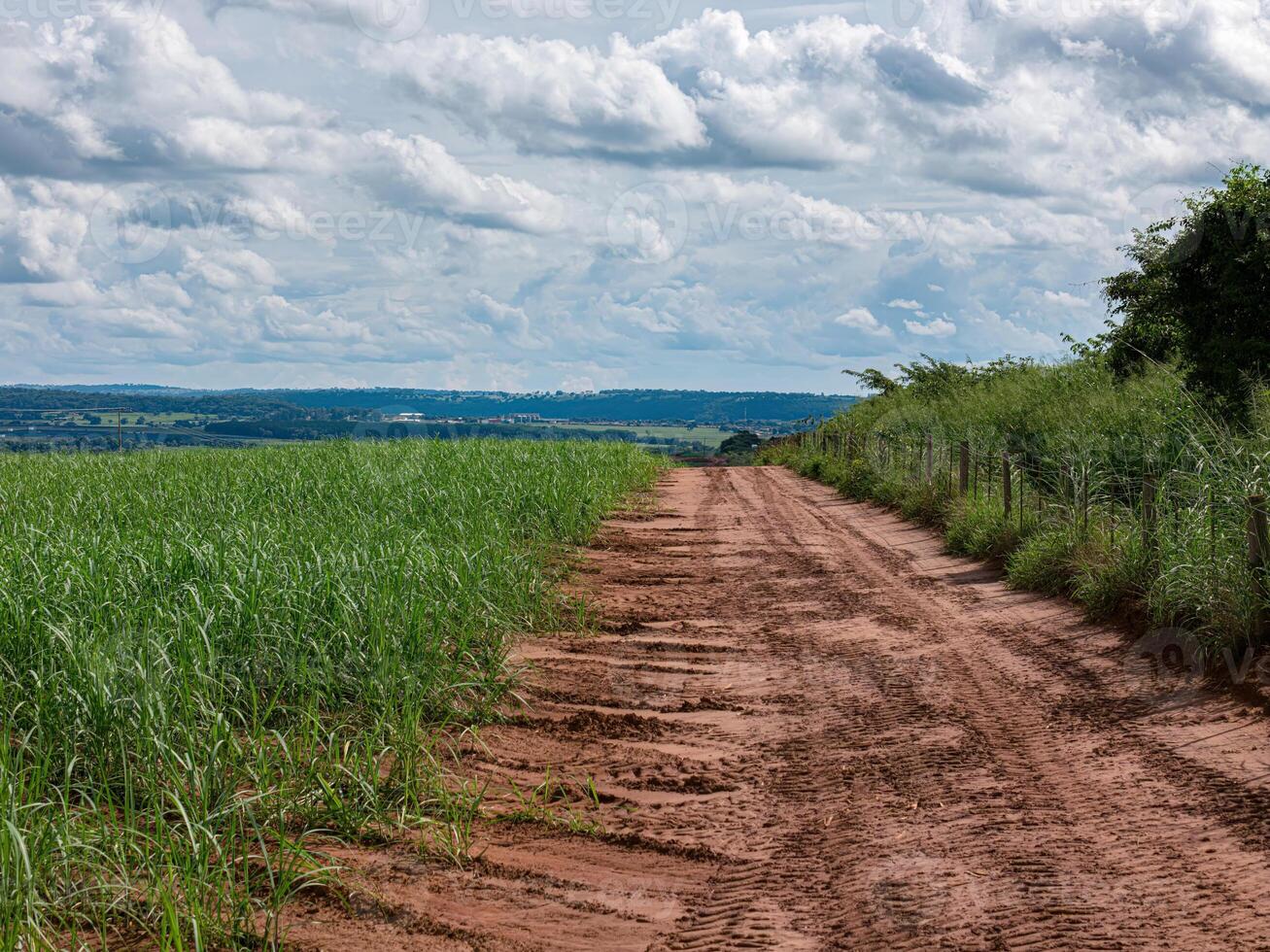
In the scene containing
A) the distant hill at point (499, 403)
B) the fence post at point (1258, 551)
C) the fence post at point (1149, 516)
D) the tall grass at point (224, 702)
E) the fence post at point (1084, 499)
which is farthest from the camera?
the distant hill at point (499, 403)

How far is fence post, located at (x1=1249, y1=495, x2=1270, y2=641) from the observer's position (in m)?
7.94

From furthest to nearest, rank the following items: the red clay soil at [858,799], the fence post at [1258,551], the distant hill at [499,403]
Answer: the distant hill at [499,403], the fence post at [1258,551], the red clay soil at [858,799]

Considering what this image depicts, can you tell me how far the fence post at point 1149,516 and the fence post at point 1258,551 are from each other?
A: 1.76m

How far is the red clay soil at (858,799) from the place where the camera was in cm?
445

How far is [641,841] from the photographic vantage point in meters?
5.43

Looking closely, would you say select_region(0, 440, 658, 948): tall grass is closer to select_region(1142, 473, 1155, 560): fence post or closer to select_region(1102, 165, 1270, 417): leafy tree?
select_region(1142, 473, 1155, 560): fence post

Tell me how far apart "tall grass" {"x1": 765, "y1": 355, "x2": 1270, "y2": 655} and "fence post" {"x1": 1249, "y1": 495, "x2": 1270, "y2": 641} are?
0.14ft

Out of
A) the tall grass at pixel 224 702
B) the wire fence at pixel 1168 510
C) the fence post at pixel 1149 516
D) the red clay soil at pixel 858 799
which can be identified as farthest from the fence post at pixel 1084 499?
the tall grass at pixel 224 702

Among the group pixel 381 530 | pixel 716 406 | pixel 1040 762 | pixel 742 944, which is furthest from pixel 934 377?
pixel 716 406

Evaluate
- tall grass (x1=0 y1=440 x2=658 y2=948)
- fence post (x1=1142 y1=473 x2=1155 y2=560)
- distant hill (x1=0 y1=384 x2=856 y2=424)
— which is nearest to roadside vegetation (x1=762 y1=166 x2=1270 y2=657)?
fence post (x1=1142 y1=473 x2=1155 y2=560)

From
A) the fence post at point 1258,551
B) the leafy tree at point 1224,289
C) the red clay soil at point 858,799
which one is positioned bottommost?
the red clay soil at point 858,799

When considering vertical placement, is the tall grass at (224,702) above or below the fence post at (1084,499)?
below

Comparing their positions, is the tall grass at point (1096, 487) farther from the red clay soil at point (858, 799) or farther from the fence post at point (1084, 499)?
the red clay soil at point (858, 799)

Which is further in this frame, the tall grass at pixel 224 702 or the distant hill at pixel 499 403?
the distant hill at pixel 499 403
